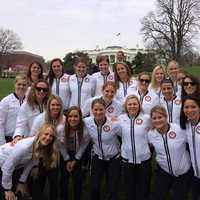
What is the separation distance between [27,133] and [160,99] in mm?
2542

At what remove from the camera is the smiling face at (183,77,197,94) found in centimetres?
701

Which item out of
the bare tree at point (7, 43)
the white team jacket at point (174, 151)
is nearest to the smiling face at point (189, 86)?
the white team jacket at point (174, 151)

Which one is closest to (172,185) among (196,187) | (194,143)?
(196,187)

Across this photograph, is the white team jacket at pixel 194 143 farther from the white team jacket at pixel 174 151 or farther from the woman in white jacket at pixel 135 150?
the woman in white jacket at pixel 135 150

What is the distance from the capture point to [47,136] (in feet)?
18.9

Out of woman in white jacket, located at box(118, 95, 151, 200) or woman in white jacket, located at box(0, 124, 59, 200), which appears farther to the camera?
woman in white jacket, located at box(118, 95, 151, 200)

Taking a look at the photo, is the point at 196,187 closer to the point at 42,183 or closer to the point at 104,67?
the point at 42,183

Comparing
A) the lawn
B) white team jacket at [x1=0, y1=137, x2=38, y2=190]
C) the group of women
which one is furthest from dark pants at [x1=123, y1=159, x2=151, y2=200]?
the lawn

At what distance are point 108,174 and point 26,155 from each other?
172 cm

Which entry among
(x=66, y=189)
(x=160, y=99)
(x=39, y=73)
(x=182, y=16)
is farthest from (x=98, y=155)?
(x=182, y=16)

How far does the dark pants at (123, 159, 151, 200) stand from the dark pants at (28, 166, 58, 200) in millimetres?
1247

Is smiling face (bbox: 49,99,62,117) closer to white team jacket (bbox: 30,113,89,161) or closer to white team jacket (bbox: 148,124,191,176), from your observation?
white team jacket (bbox: 30,113,89,161)

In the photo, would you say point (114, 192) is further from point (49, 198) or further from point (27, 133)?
point (27, 133)

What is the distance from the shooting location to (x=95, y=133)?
22.3 ft
